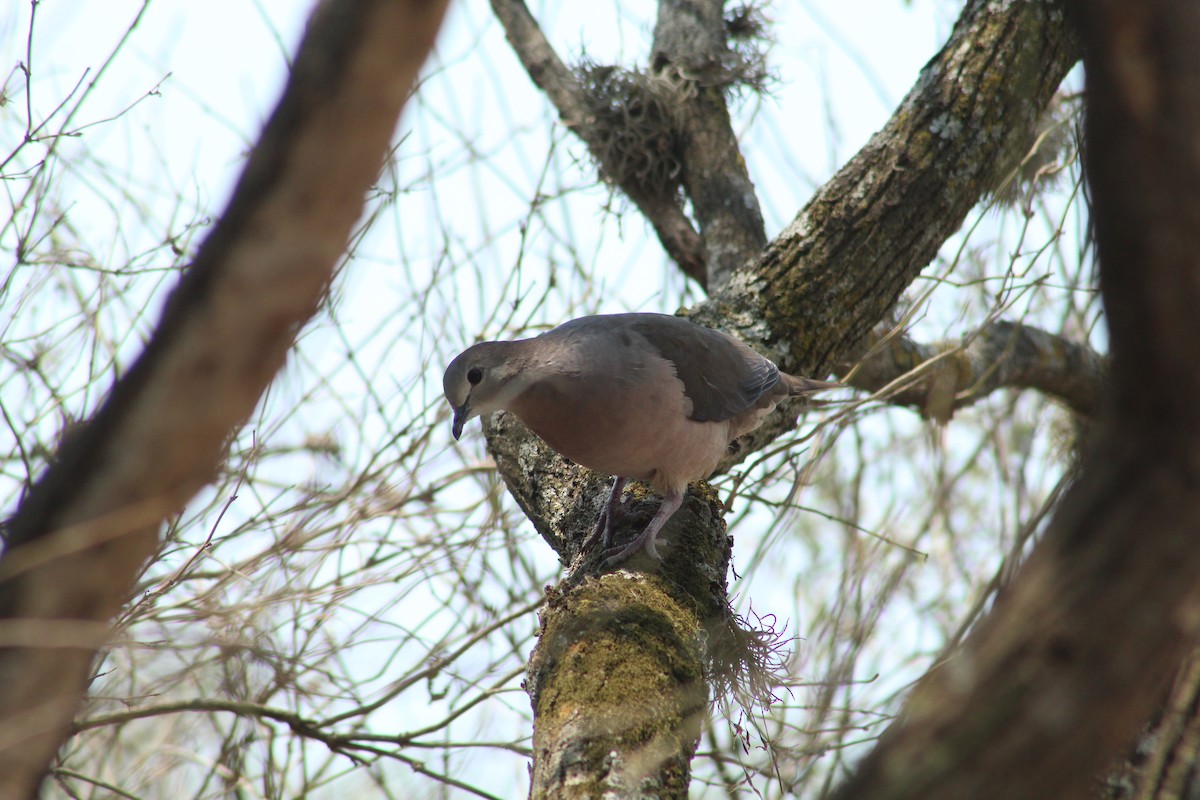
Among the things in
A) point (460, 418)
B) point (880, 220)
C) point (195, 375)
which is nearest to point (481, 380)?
point (460, 418)

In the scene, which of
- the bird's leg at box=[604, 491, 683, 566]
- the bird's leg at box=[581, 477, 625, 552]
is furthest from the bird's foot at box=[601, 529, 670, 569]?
the bird's leg at box=[581, 477, 625, 552]

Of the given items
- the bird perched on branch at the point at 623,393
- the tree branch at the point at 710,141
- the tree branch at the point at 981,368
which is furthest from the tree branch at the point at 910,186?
the tree branch at the point at 710,141

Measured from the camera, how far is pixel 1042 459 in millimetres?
6195

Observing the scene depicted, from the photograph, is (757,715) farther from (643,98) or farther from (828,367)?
(643,98)

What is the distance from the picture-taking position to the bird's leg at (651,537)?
331cm

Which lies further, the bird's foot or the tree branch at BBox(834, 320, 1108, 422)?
the tree branch at BBox(834, 320, 1108, 422)

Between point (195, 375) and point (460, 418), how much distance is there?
86.9 inches

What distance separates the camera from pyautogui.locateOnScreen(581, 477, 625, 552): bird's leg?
3572 millimetres

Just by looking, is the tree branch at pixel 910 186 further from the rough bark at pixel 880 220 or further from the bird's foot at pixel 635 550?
the bird's foot at pixel 635 550

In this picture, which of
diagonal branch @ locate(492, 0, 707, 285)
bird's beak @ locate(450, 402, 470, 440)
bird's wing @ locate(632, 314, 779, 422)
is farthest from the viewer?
diagonal branch @ locate(492, 0, 707, 285)

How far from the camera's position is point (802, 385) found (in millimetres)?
4297

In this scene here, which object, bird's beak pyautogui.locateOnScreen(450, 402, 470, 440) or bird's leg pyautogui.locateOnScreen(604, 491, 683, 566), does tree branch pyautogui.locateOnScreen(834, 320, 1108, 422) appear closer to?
bird's leg pyautogui.locateOnScreen(604, 491, 683, 566)

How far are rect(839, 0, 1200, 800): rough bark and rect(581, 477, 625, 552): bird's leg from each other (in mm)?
2276

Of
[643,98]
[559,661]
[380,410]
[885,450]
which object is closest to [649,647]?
[559,661]
